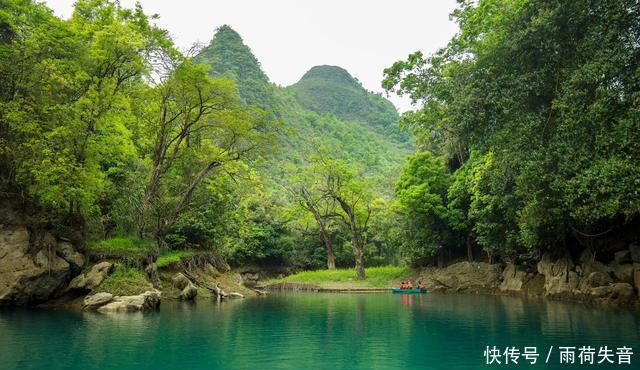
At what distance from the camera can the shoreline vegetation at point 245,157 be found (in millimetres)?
15484

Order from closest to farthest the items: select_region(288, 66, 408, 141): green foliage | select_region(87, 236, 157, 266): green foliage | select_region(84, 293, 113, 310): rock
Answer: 1. select_region(84, 293, 113, 310): rock
2. select_region(87, 236, 157, 266): green foliage
3. select_region(288, 66, 408, 141): green foliage

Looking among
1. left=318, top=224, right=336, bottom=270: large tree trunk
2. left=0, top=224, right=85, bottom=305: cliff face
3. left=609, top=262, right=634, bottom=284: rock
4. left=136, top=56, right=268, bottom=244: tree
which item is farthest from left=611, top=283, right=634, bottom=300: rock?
left=318, top=224, right=336, bottom=270: large tree trunk

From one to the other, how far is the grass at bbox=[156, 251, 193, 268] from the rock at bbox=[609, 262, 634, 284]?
77.7ft

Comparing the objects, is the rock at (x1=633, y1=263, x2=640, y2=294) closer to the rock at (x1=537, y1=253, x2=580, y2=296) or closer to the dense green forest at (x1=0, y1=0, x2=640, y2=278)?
the dense green forest at (x1=0, y1=0, x2=640, y2=278)

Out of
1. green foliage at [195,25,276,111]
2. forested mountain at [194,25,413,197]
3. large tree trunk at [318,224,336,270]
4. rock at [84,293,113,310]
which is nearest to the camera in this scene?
rock at [84,293,113,310]

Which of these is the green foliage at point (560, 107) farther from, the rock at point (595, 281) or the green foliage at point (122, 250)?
the green foliage at point (122, 250)

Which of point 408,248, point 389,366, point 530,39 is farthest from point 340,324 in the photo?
point 408,248

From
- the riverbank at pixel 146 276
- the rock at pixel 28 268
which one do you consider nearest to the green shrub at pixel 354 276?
the riverbank at pixel 146 276

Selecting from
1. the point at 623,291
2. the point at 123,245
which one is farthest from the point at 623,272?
the point at 123,245

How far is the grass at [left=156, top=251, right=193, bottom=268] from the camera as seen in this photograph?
27759mm

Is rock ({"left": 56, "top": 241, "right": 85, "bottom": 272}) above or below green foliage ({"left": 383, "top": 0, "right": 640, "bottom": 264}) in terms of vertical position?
below

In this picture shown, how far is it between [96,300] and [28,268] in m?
3.10

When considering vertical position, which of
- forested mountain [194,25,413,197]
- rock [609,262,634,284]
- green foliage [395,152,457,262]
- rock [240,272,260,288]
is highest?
forested mountain [194,25,413,197]

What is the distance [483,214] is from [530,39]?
1700cm
